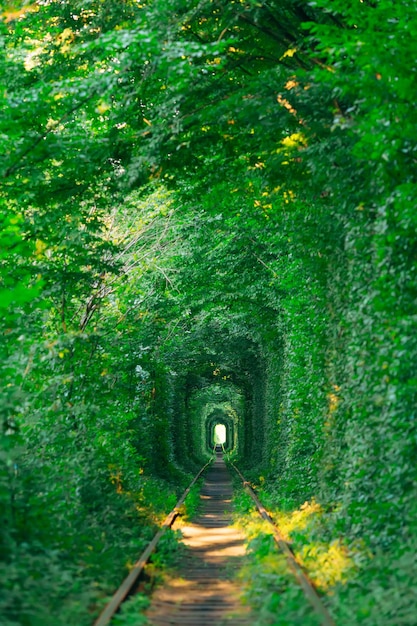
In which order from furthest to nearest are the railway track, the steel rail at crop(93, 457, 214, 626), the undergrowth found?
1. the railway track
2. the undergrowth
3. the steel rail at crop(93, 457, 214, 626)

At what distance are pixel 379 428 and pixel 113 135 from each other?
6033 millimetres

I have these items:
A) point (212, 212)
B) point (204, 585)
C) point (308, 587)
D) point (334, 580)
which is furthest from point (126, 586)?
point (212, 212)

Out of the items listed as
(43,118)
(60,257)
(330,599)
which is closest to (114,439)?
(60,257)

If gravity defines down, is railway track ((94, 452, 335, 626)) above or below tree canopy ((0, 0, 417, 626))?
below

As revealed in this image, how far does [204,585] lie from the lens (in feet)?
30.1

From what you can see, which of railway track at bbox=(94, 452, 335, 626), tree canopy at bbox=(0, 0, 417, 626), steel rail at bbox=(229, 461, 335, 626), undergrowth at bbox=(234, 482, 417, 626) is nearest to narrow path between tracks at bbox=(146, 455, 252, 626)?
railway track at bbox=(94, 452, 335, 626)

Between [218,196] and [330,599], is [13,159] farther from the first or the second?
[330,599]

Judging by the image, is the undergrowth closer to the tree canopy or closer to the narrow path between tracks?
the tree canopy

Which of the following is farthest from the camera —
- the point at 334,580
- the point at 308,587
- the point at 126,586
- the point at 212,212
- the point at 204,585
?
the point at 212,212

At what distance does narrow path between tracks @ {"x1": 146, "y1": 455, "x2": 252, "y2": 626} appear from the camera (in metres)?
7.38

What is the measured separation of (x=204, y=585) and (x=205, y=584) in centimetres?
7

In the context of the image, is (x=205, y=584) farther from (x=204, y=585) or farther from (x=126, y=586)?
(x=126, y=586)

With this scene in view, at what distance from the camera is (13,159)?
443 inches

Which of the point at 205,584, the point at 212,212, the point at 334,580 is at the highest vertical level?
the point at 212,212
